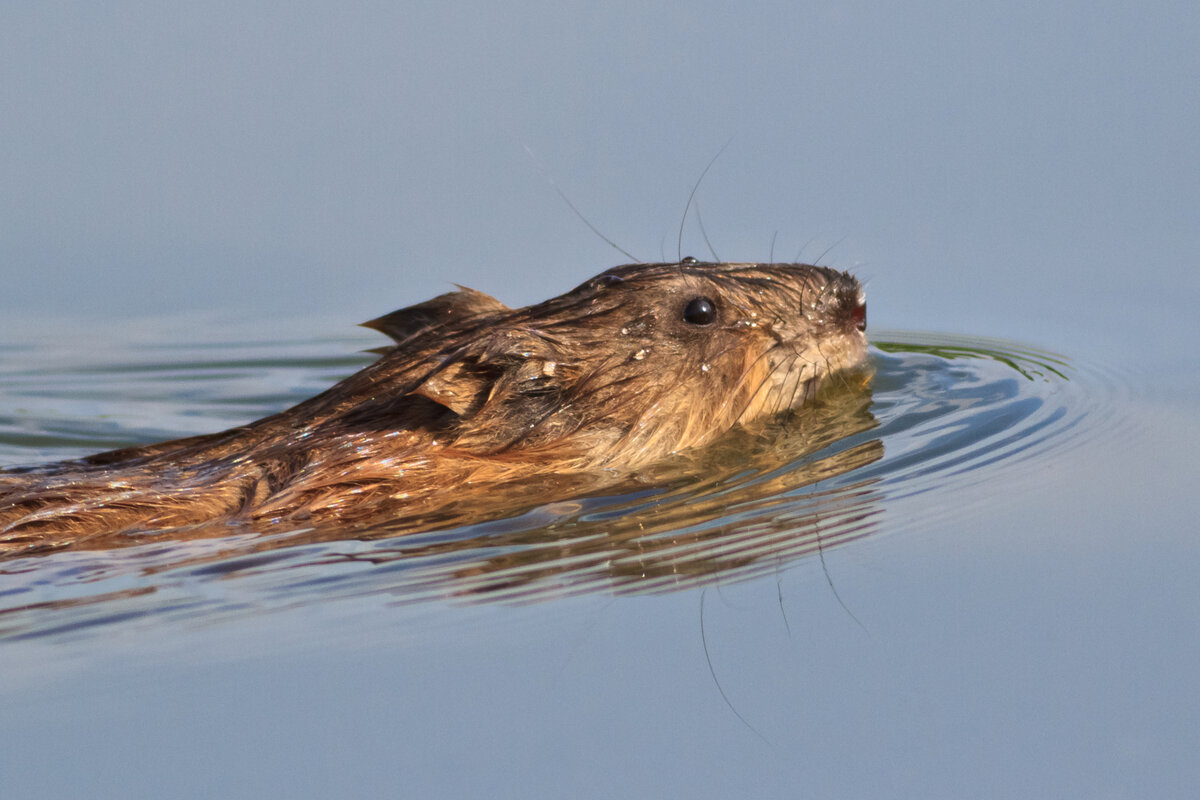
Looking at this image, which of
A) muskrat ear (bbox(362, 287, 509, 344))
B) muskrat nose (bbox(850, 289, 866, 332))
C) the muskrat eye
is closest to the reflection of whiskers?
the muskrat eye

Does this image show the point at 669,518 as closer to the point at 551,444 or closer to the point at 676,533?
the point at 676,533

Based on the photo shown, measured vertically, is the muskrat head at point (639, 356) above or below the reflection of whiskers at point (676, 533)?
above

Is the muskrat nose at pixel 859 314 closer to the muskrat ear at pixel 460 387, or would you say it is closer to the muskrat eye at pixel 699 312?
the muskrat eye at pixel 699 312

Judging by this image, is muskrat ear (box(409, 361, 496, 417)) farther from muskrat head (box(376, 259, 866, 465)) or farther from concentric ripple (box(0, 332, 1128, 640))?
concentric ripple (box(0, 332, 1128, 640))

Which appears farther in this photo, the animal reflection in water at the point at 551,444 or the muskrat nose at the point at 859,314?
the muskrat nose at the point at 859,314

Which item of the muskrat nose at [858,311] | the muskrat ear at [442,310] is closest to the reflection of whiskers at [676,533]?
the muskrat nose at [858,311]

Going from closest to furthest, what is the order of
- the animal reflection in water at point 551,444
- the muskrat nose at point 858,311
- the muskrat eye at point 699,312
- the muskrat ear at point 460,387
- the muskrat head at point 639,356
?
the animal reflection in water at point 551,444 < the muskrat ear at point 460,387 < the muskrat head at point 639,356 < the muskrat eye at point 699,312 < the muskrat nose at point 858,311

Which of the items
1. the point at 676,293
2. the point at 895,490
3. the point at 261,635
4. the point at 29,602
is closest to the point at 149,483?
the point at 29,602
